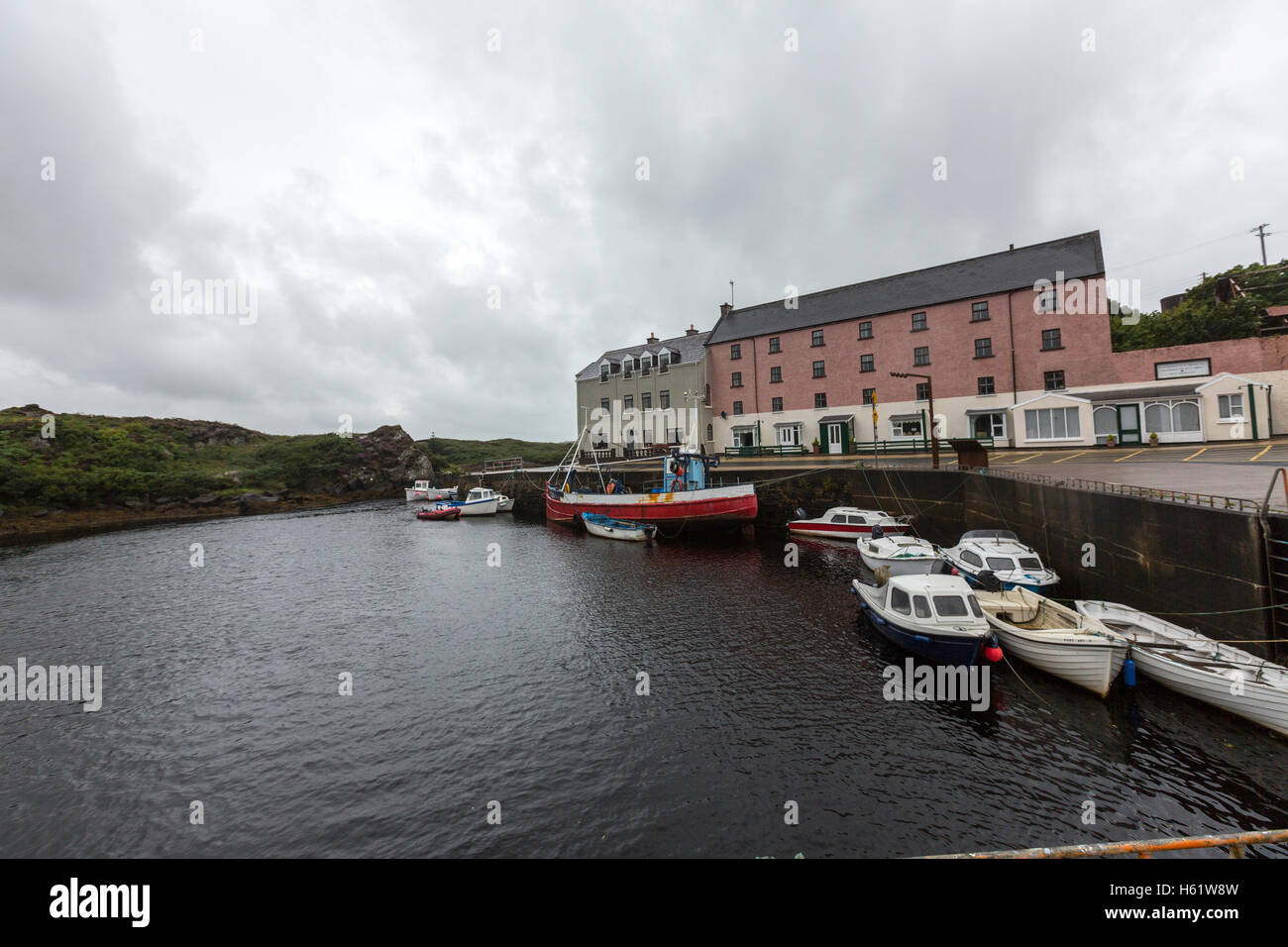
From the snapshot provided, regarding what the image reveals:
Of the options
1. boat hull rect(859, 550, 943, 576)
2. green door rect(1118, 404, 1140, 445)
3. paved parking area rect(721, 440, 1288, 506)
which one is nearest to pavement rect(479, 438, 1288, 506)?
paved parking area rect(721, 440, 1288, 506)

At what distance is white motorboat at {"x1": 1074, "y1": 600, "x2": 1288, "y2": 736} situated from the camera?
1007 cm

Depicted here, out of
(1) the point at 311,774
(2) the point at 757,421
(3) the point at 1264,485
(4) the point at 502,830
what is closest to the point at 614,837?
(4) the point at 502,830

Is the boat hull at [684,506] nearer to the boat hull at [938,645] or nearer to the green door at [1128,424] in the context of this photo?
the boat hull at [938,645]

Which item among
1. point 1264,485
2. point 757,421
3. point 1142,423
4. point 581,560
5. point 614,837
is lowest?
point 614,837

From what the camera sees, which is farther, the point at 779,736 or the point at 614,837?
the point at 779,736

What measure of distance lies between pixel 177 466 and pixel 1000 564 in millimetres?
94498

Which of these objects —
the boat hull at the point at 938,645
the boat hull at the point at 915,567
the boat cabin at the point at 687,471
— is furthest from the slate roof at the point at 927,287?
the boat hull at the point at 938,645

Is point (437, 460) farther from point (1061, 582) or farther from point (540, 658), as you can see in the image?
point (1061, 582)

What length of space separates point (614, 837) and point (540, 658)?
823cm

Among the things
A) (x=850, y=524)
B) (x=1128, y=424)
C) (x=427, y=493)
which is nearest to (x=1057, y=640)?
(x=850, y=524)

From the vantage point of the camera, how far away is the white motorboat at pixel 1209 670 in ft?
33.0

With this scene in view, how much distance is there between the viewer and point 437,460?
10312 cm

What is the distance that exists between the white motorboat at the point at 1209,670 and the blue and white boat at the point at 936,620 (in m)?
3.06

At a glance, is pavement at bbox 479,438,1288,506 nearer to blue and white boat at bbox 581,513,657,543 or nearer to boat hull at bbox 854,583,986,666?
boat hull at bbox 854,583,986,666
